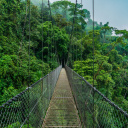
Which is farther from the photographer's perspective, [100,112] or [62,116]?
[62,116]

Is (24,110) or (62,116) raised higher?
(24,110)

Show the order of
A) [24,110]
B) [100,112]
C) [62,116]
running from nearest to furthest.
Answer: [24,110], [100,112], [62,116]

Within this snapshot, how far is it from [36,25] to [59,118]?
8623 millimetres

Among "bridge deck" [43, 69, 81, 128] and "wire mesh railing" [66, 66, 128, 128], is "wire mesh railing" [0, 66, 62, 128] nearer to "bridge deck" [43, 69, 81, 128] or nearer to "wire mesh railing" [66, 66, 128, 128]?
"bridge deck" [43, 69, 81, 128]

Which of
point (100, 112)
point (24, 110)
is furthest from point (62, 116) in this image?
point (24, 110)

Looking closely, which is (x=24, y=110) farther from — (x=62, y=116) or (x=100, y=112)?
(x=62, y=116)

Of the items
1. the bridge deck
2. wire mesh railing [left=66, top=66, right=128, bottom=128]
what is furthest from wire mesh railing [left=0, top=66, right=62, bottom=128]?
wire mesh railing [left=66, top=66, right=128, bottom=128]

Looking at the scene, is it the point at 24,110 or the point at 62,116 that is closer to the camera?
the point at 24,110

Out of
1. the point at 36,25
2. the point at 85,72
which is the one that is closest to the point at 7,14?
the point at 36,25

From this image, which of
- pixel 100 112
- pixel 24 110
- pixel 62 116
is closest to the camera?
pixel 24 110

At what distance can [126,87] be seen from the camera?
1133 centimetres

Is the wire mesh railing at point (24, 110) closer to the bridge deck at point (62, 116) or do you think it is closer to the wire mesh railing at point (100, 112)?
the bridge deck at point (62, 116)

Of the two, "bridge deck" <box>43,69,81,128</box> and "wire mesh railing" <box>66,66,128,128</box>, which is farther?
"bridge deck" <box>43,69,81,128</box>

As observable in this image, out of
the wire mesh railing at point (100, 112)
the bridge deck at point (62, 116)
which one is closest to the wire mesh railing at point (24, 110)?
the bridge deck at point (62, 116)
